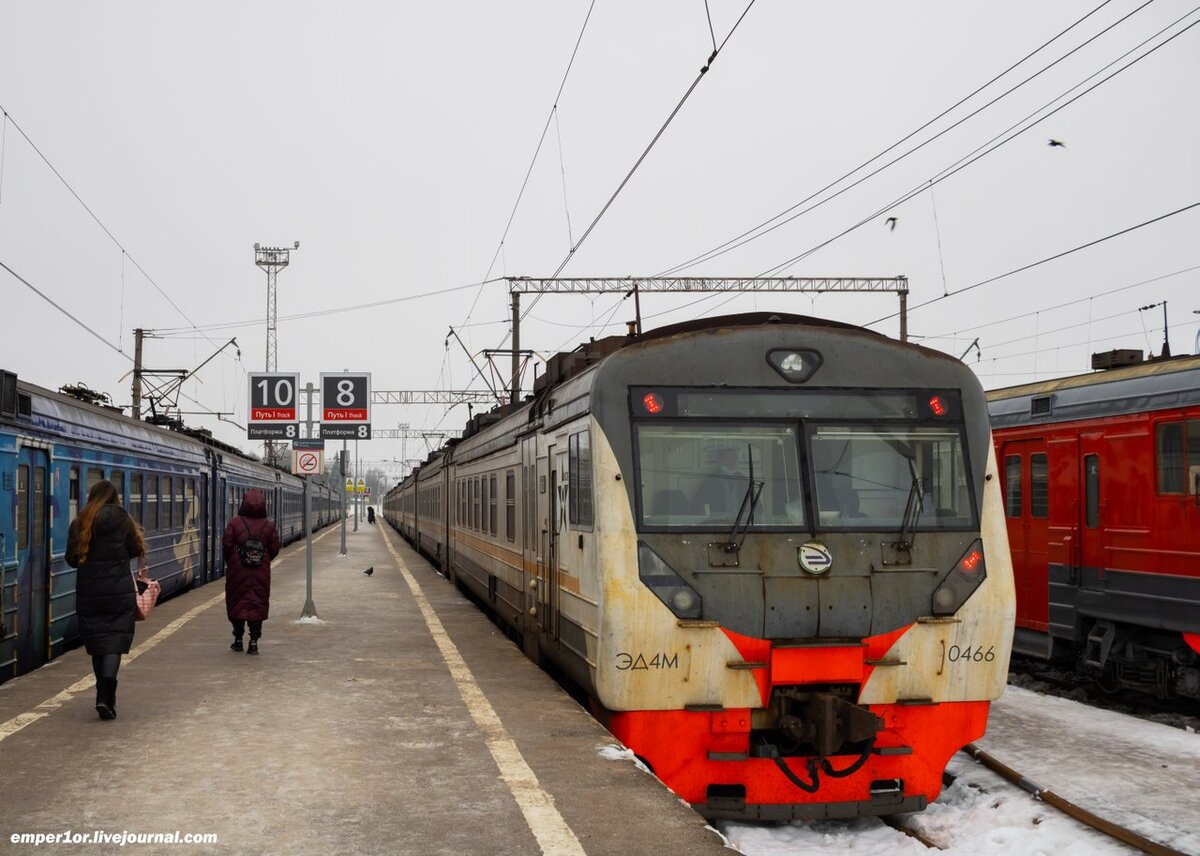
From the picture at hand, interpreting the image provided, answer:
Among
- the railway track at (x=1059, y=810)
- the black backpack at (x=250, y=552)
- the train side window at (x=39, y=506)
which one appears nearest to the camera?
the railway track at (x=1059, y=810)

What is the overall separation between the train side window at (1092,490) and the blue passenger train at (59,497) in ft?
31.7

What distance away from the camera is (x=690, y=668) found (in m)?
6.88

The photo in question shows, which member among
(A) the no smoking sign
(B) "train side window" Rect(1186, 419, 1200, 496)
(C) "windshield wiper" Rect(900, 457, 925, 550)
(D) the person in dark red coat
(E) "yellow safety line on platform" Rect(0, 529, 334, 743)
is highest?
(A) the no smoking sign

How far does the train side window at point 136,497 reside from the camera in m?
15.2

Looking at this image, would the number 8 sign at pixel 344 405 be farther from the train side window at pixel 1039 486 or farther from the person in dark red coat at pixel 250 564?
the train side window at pixel 1039 486

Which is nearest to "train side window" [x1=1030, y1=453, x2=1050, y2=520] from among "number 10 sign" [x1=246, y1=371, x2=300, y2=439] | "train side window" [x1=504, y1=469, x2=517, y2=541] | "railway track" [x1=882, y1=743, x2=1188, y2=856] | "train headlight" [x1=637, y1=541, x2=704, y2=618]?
"railway track" [x1=882, y1=743, x2=1188, y2=856]

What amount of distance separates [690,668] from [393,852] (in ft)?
7.82

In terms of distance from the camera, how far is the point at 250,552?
11.2 m

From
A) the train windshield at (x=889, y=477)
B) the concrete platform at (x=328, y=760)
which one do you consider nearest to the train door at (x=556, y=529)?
the concrete platform at (x=328, y=760)

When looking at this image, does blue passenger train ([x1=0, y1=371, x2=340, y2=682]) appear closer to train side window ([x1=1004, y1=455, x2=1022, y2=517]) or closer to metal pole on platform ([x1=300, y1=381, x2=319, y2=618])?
metal pole on platform ([x1=300, y1=381, x2=319, y2=618])

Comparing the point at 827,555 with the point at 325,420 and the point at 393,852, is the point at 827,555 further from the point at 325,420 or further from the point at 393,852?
the point at 325,420

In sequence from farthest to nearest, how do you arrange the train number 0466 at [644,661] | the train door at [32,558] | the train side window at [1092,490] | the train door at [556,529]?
the train side window at [1092,490] < the train door at [32,558] < the train door at [556,529] < the train number 0466 at [644,661]

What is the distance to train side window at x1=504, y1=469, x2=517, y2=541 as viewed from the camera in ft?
39.2

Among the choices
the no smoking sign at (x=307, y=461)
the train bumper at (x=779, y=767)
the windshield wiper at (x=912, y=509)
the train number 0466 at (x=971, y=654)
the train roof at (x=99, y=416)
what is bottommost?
the train bumper at (x=779, y=767)
